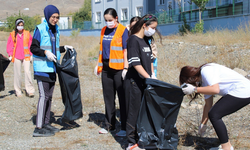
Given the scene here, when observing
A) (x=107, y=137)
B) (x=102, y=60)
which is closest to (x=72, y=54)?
(x=102, y=60)

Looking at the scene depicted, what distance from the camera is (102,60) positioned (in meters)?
4.19

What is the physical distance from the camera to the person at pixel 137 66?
3.25 metres

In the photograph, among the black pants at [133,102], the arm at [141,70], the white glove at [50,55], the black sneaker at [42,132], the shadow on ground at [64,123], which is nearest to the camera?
the arm at [141,70]

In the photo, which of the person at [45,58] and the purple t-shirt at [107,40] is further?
the purple t-shirt at [107,40]

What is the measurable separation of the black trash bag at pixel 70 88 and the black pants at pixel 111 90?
0.46 m

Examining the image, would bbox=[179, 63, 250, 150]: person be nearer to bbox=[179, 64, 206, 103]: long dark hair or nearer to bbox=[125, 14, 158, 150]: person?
bbox=[179, 64, 206, 103]: long dark hair

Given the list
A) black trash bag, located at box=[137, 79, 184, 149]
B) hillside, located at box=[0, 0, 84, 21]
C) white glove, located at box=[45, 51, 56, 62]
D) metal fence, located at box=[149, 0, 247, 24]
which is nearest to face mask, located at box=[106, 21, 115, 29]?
white glove, located at box=[45, 51, 56, 62]

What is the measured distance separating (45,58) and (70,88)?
599 millimetres

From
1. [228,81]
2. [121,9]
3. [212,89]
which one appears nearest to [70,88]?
[212,89]

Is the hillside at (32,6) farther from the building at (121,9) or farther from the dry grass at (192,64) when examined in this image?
the dry grass at (192,64)

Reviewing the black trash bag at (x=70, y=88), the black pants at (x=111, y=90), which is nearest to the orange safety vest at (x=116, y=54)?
the black pants at (x=111, y=90)

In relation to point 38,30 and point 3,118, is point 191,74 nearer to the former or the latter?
point 38,30

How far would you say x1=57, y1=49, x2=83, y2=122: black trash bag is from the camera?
4.05 metres

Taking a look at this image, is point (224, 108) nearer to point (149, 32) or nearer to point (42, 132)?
point (149, 32)
